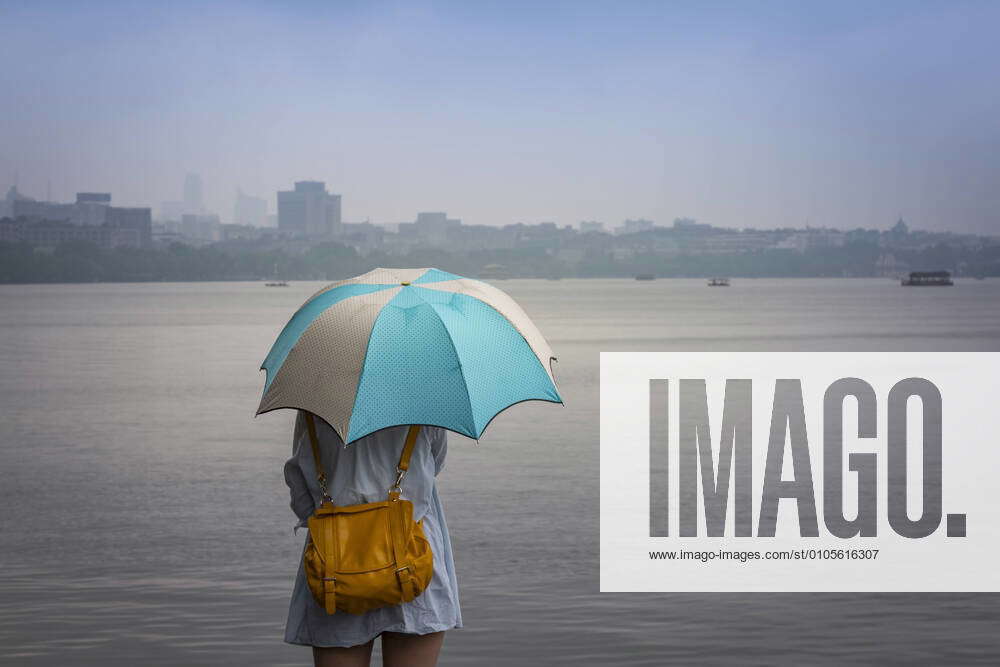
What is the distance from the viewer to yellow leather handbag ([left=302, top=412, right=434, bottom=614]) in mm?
3357

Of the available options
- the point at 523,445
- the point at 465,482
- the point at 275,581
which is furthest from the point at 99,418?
the point at 275,581

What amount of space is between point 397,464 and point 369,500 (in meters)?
0.12

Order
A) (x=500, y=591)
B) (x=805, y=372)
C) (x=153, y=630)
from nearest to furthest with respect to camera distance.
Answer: (x=153, y=630)
(x=500, y=591)
(x=805, y=372)

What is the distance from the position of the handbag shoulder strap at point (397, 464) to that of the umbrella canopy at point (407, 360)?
0.24 ft

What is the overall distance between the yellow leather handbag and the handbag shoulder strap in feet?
0.06

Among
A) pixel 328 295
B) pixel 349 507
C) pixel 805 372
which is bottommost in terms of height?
pixel 805 372

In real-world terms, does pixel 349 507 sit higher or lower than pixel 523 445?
higher

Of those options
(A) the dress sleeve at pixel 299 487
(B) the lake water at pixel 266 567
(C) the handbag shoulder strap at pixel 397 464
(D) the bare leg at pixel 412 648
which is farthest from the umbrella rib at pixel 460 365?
(B) the lake water at pixel 266 567

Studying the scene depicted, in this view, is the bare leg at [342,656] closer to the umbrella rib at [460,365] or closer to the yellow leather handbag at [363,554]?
the yellow leather handbag at [363,554]

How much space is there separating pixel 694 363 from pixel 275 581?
34841 mm

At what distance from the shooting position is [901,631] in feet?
27.3

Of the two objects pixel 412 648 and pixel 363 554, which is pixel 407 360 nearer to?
pixel 363 554

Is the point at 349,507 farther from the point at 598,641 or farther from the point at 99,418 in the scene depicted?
the point at 99,418

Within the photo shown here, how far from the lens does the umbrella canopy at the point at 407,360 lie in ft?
11.2
